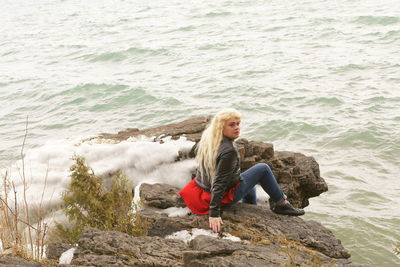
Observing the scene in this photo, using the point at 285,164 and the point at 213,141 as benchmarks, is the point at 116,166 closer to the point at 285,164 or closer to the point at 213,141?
the point at 213,141

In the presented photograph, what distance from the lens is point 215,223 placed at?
5.85 metres

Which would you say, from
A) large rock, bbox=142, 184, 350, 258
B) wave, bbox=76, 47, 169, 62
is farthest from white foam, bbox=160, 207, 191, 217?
wave, bbox=76, 47, 169, 62

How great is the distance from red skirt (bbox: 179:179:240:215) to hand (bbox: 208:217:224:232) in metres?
0.32

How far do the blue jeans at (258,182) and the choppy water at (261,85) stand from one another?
104 inches

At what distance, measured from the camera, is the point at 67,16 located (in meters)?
40.1

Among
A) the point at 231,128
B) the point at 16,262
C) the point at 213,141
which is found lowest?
the point at 16,262

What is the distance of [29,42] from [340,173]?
24.7 m

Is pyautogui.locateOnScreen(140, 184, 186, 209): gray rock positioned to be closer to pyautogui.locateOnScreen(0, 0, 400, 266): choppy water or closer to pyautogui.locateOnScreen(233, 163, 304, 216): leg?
pyautogui.locateOnScreen(233, 163, 304, 216): leg

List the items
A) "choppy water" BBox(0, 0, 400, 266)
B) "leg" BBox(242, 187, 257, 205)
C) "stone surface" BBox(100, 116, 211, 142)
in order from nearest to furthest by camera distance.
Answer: "leg" BBox(242, 187, 257, 205) < "stone surface" BBox(100, 116, 211, 142) < "choppy water" BBox(0, 0, 400, 266)

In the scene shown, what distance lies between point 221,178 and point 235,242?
0.90 m

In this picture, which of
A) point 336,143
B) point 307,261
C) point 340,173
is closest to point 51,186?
point 307,261

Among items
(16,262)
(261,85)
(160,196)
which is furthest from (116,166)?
(261,85)

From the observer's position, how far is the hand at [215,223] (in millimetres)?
5840

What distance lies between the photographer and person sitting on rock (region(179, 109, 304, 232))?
595 cm
